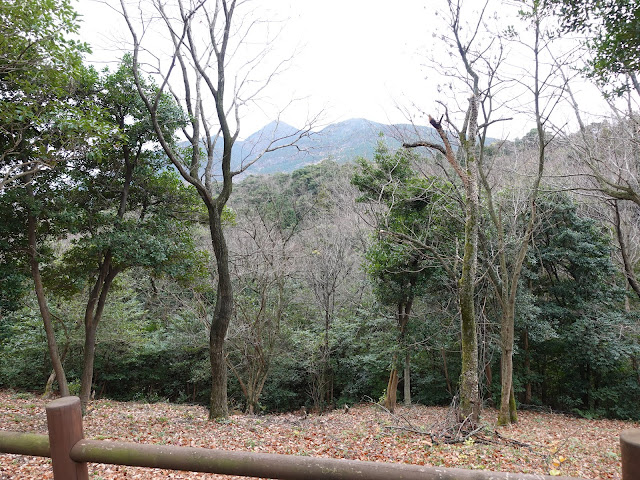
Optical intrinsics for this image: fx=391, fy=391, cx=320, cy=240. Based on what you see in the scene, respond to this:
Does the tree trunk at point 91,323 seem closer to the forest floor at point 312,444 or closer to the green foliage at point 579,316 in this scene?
the forest floor at point 312,444

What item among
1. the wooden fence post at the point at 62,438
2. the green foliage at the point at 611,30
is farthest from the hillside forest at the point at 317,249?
the wooden fence post at the point at 62,438

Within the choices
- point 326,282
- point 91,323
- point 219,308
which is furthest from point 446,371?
point 91,323

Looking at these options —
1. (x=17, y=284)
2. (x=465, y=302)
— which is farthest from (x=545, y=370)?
(x=17, y=284)

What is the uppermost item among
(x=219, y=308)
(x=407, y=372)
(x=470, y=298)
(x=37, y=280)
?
(x=37, y=280)

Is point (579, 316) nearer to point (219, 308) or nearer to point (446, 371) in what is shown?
point (446, 371)

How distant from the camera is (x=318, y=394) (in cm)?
1480

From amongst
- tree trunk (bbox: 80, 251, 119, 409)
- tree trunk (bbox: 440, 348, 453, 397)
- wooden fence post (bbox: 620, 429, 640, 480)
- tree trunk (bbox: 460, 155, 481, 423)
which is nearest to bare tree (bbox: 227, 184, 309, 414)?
tree trunk (bbox: 80, 251, 119, 409)

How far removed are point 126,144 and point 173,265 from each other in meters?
2.59

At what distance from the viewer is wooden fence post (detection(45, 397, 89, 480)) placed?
1.66 meters

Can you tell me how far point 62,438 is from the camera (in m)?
1.67

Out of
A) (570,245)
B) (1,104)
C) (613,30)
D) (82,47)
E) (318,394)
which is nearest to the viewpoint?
(613,30)

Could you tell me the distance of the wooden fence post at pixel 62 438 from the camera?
1664 millimetres

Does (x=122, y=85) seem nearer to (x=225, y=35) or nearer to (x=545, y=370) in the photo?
(x=225, y=35)

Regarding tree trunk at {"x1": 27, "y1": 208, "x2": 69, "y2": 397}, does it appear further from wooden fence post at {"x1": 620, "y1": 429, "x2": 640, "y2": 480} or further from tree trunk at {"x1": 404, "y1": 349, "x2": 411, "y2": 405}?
tree trunk at {"x1": 404, "y1": 349, "x2": 411, "y2": 405}
